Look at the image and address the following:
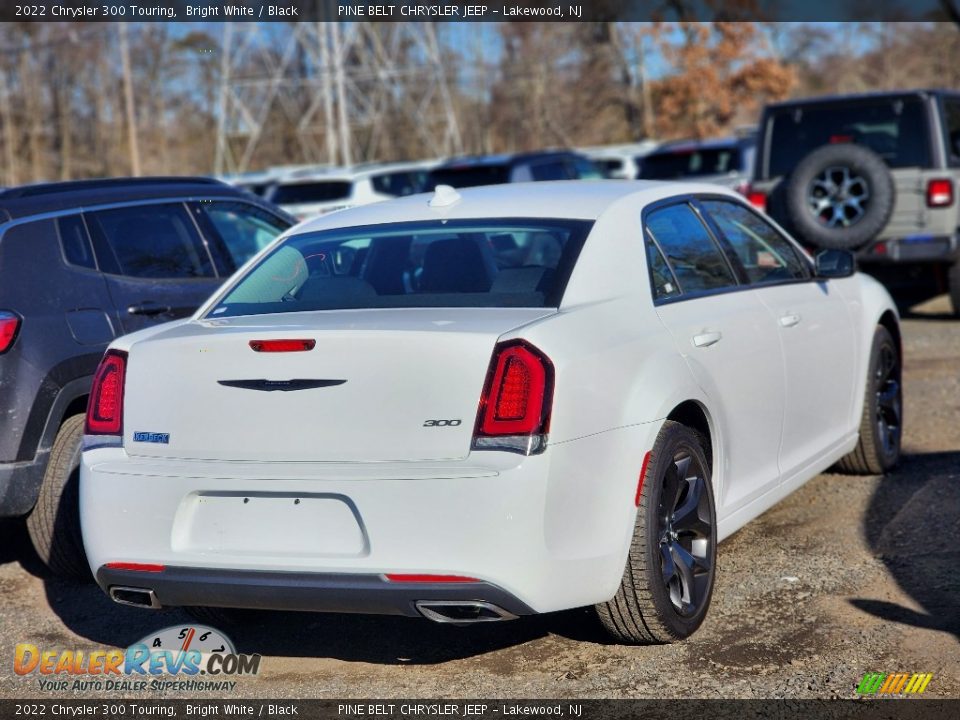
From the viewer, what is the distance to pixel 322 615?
16.9 feet

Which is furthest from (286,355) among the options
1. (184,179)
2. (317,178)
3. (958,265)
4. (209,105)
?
(209,105)

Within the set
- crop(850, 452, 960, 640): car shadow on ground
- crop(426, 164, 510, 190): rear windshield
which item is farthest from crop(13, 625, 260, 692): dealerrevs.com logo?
crop(426, 164, 510, 190): rear windshield

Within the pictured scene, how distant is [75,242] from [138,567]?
2413 millimetres

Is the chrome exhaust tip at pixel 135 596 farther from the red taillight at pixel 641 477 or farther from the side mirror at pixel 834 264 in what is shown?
the side mirror at pixel 834 264

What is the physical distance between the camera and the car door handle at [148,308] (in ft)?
Result: 20.2

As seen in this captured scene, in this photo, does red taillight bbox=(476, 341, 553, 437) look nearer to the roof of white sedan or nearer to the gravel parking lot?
the gravel parking lot

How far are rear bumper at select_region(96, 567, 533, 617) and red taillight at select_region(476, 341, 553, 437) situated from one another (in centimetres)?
45

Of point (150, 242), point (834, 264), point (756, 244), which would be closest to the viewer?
point (756, 244)

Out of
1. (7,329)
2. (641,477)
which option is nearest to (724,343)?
(641,477)

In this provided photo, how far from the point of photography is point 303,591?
3938 mm

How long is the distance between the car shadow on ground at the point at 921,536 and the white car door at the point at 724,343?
23.8 inches

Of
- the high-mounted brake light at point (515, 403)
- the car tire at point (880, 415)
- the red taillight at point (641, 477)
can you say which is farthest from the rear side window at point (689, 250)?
the car tire at point (880, 415)

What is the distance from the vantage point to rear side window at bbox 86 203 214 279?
248 inches

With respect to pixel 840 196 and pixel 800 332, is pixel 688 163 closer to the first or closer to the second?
pixel 840 196
